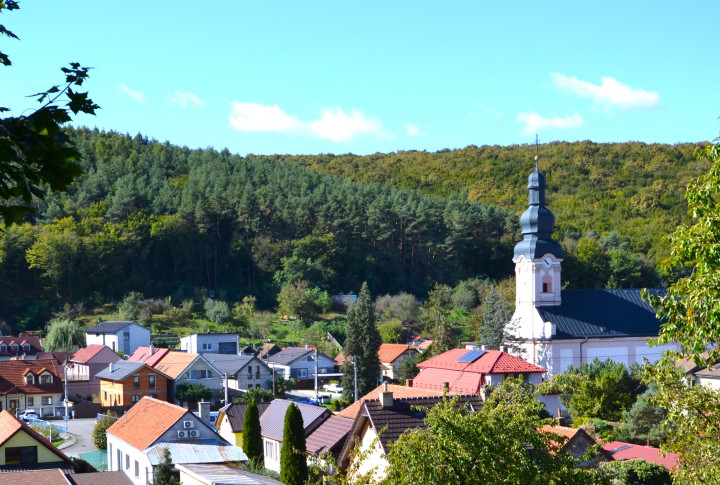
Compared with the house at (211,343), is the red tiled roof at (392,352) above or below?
below

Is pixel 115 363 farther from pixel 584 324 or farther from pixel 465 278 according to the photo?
pixel 465 278

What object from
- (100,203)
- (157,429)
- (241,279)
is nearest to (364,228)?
(241,279)

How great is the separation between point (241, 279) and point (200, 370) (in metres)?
36.1

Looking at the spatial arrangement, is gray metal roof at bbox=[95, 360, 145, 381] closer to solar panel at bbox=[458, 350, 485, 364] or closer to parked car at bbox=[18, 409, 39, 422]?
parked car at bbox=[18, 409, 39, 422]

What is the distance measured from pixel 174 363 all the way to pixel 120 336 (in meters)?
11.8

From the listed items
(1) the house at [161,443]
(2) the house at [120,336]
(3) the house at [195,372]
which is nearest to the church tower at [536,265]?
(3) the house at [195,372]

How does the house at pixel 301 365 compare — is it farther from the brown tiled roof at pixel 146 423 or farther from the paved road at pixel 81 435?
the brown tiled roof at pixel 146 423

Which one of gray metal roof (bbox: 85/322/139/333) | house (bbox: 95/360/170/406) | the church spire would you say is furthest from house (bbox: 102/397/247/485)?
gray metal roof (bbox: 85/322/139/333)

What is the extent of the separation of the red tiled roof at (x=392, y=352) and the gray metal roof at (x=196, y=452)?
32.8m

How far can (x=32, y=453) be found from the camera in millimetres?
23641

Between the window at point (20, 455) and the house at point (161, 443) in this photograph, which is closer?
the window at point (20, 455)

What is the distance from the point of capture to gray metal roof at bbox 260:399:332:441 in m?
29.3

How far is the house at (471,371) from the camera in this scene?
42469 mm

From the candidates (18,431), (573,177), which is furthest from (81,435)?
(573,177)
